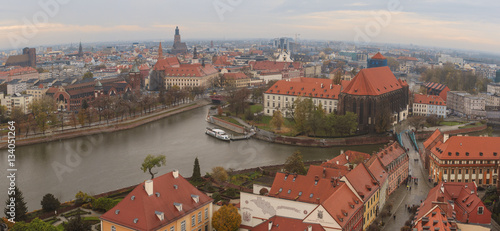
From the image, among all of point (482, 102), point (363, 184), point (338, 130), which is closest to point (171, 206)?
point (363, 184)

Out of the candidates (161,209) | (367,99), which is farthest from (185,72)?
(161,209)

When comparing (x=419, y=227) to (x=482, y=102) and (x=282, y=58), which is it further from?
(x=282, y=58)

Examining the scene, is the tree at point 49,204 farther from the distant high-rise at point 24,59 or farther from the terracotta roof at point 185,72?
the distant high-rise at point 24,59

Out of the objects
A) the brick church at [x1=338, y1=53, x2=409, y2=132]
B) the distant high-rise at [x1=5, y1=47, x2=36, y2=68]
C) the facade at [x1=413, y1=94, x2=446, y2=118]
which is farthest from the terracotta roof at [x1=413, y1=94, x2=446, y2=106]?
the distant high-rise at [x1=5, y1=47, x2=36, y2=68]

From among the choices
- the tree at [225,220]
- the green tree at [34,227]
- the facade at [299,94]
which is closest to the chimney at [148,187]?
the tree at [225,220]

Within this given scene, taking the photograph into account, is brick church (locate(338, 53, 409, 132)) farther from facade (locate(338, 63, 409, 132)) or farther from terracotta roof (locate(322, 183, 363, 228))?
terracotta roof (locate(322, 183, 363, 228))
